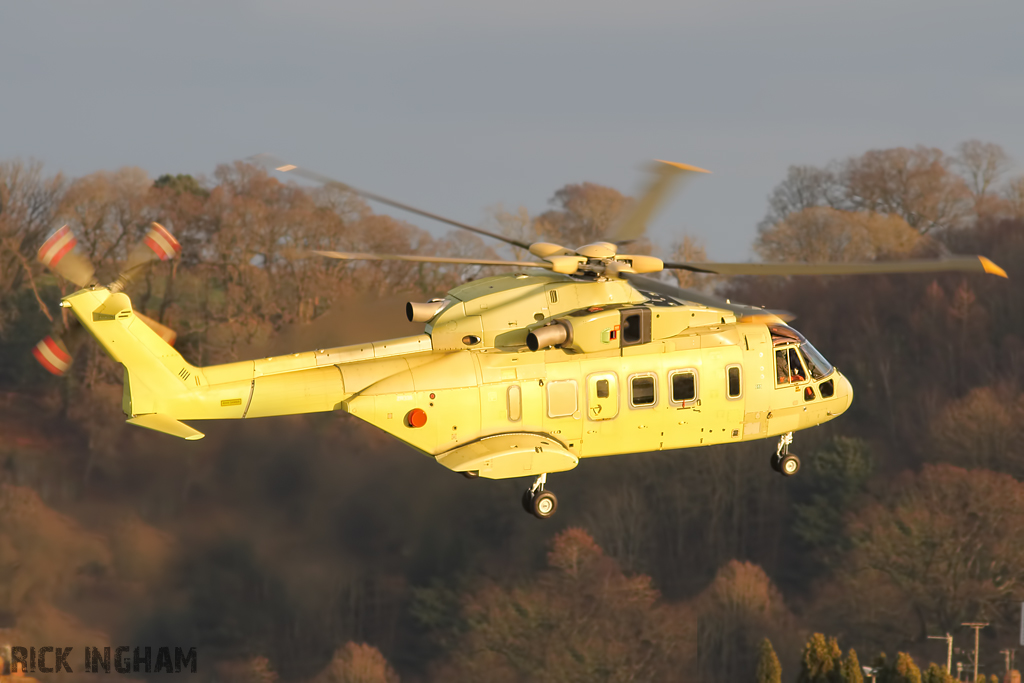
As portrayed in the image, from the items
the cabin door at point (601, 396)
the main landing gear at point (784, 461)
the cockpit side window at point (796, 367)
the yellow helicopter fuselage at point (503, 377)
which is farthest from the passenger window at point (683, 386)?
the main landing gear at point (784, 461)

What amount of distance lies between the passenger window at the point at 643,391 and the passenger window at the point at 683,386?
16.4 inches

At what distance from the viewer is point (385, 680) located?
65.7 metres

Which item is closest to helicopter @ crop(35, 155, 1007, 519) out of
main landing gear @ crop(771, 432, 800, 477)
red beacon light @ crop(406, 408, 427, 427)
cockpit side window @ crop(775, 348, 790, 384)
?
red beacon light @ crop(406, 408, 427, 427)

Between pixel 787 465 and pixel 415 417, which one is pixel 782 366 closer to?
pixel 787 465

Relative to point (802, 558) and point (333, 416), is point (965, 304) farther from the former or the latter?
point (333, 416)

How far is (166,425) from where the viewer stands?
24188 millimetres

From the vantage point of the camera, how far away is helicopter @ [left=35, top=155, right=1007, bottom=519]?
24.7 meters

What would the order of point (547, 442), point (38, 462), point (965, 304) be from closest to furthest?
point (547, 442)
point (38, 462)
point (965, 304)

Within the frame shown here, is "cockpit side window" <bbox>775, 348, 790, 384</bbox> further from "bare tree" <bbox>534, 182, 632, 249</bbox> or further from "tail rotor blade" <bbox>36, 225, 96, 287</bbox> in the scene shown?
"bare tree" <bbox>534, 182, 632, 249</bbox>

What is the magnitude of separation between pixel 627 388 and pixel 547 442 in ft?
6.27

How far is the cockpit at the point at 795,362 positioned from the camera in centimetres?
2852

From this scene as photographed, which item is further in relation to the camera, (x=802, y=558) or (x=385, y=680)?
(x=802, y=558)

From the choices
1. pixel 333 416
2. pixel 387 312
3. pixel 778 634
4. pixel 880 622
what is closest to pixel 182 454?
pixel 333 416

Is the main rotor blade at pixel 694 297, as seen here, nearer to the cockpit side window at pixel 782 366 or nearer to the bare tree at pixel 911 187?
the cockpit side window at pixel 782 366
